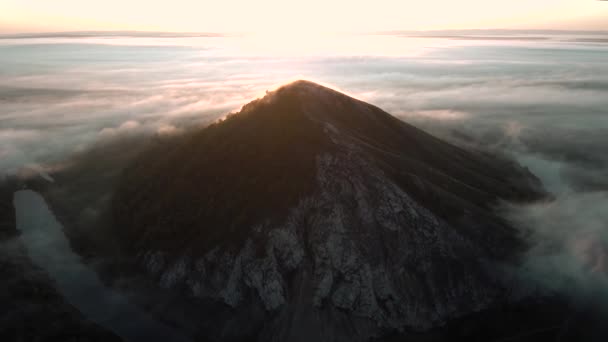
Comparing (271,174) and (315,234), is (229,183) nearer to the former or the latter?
(271,174)

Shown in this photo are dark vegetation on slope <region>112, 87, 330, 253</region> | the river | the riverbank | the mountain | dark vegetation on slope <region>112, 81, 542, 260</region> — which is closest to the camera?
the riverbank

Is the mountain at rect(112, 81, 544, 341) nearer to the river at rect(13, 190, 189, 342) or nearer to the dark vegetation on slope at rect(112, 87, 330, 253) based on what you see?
the dark vegetation on slope at rect(112, 87, 330, 253)

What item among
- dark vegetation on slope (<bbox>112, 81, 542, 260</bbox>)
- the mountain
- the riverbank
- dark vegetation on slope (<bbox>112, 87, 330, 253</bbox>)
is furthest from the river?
dark vegetation on slope (<bbox>112, 87, 330, 253</bbox>)

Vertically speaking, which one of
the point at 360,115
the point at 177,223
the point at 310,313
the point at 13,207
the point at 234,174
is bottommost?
the point at 13,207

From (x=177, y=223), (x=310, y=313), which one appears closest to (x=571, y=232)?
(x=310, y=313)

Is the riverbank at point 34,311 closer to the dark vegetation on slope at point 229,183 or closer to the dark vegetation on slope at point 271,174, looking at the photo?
the dark vegetation on slope at point 271,174

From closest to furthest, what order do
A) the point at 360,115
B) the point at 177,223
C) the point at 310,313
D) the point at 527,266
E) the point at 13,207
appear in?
the point at 310,313
the point at 527,266
the point at 177,223
the point at 360,115
the point at 13,207

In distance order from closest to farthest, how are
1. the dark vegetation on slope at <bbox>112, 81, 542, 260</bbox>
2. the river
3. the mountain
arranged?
the mountain, the river, the dark vegetation on slope at <bbox>112, 81, 542, 260</bbox>

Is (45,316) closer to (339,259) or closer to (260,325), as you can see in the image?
(260,325)
